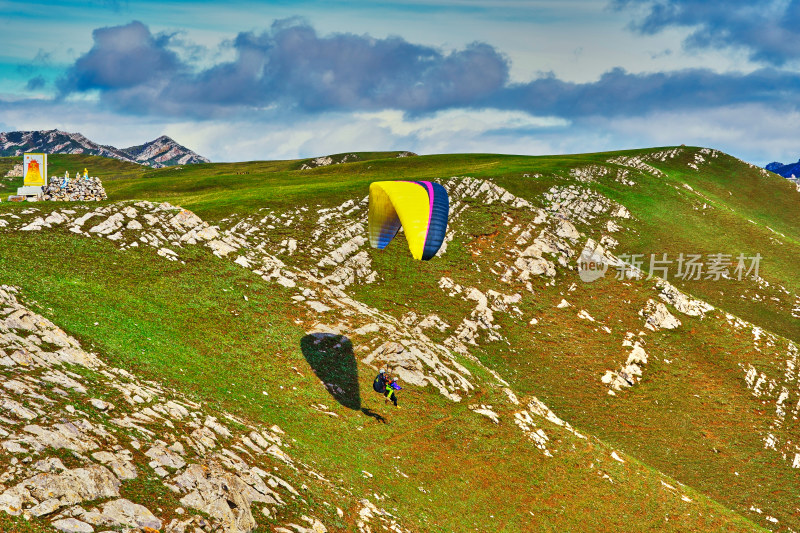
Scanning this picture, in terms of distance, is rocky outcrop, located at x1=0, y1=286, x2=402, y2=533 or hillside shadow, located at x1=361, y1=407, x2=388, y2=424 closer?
rocky outcrop, located at x1=0, y1=286, x2=402, y2=533

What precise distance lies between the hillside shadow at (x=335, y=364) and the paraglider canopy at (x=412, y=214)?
24.4 feet

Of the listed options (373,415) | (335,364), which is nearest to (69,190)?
(335,364)

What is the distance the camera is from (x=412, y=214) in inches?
1057

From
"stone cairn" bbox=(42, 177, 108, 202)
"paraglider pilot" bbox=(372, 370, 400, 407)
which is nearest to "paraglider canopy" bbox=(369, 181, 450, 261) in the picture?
"paraglider pilot" bbox=(372, 370, 400, 407)

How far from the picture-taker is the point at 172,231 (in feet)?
135

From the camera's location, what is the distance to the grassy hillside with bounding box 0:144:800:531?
84.3ft

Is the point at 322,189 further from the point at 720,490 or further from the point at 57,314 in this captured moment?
the point at 720,490

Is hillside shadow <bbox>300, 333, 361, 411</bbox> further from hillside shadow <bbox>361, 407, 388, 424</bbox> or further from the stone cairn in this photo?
the stone cairn

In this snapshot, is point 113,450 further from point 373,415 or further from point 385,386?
point 385,386

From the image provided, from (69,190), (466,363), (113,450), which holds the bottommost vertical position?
(466,363)

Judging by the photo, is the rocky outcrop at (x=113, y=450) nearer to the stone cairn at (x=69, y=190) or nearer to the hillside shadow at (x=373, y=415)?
the hillside shadow at (x=373, y=415)

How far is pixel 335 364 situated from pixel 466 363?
1072 centimetres

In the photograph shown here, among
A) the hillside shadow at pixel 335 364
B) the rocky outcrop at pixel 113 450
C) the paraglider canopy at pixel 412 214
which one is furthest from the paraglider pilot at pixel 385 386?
the paraglider canopy at pixel 412 214

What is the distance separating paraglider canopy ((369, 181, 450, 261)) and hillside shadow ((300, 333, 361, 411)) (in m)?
7.45
